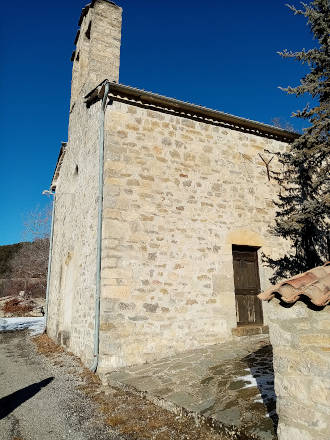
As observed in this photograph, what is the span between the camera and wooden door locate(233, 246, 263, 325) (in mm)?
6879

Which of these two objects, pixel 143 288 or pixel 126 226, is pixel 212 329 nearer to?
pixel 143 288

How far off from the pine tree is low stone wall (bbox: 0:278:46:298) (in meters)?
18.8

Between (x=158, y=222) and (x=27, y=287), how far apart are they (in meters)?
19.8

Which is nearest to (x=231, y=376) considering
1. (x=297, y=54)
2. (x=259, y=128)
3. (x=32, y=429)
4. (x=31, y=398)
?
(x=32, y=429)

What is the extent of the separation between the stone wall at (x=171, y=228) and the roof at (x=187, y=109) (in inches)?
5.5

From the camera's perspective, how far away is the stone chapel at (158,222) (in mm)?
5617

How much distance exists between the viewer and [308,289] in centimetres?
237

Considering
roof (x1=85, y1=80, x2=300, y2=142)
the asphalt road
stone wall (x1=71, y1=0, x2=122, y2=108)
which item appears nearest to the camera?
the asphalt road

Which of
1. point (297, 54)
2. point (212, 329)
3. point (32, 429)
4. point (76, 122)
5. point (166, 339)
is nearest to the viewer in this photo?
point (32, 429)

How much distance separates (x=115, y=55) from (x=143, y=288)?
20.1ft

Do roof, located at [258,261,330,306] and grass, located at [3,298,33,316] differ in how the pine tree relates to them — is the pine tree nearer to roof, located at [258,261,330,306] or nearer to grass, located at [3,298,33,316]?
roof, located at [258,261,330,306]

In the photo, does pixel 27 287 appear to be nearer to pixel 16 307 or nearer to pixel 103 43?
pixel 16 307

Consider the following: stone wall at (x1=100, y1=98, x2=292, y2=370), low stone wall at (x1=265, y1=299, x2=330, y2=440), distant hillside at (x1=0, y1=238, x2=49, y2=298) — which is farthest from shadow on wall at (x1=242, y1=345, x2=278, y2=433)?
distant hillside at (x1=0, y1=238, x2=49, y2=298)

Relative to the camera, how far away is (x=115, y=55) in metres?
8.07
